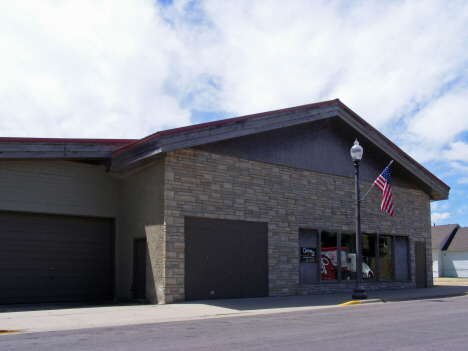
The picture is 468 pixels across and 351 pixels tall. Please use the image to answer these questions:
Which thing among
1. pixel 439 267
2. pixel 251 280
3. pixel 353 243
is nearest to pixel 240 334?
pixel 251 280

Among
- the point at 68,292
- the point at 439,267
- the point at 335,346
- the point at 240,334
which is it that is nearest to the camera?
the point at 335,346

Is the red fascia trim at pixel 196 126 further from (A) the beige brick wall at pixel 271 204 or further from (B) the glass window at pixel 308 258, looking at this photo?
(B) the glass window at pixel 308 258

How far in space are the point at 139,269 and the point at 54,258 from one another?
2.70 m

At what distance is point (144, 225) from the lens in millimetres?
15156

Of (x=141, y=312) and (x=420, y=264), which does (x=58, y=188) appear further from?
(x=420, y=264)

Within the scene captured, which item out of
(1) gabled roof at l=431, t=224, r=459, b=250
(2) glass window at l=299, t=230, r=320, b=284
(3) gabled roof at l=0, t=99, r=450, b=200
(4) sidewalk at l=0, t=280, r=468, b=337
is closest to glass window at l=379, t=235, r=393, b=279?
(2) glass window at l=299, t=230, r=320, b=284

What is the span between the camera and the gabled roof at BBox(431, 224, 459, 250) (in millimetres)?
47759

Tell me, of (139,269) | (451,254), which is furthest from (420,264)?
(451,254)

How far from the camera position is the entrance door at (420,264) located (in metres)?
22.1

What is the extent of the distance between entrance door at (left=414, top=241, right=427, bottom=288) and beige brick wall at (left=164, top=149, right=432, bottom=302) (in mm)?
1195

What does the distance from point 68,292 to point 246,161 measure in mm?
7072

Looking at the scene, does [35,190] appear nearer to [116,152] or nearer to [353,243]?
[116,152]

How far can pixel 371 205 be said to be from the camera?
66.7ft

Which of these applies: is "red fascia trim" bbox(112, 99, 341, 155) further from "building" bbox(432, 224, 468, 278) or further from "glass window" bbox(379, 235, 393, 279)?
"building" bbox(432, 224, 468, 278)
